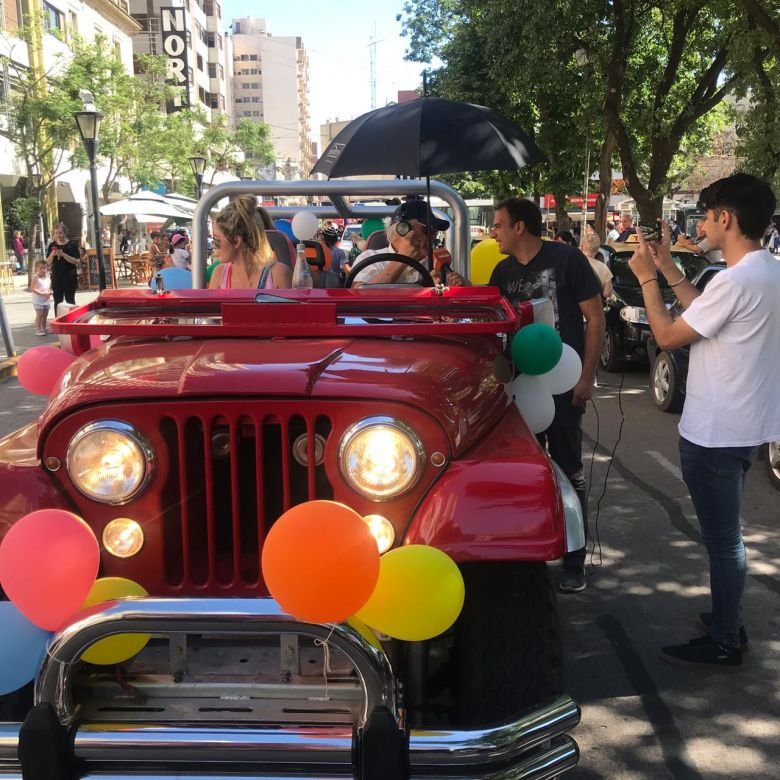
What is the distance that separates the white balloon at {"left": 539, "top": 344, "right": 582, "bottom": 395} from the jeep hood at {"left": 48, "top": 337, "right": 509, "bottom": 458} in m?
0.90

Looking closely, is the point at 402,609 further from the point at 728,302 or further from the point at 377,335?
the point at 728,302

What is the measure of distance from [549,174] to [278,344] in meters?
23.8

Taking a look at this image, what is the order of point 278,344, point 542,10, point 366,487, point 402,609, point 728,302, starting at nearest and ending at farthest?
point 402,609
point 366,487
point 278,344
point 728,302
point 542,10

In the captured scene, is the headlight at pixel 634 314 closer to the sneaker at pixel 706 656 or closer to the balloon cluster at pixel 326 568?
the sneaker at pixel 706 656

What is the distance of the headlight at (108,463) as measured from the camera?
2.36 m

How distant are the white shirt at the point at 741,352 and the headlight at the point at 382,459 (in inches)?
59.9

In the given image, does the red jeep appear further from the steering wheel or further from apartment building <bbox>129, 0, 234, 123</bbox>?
apartment building <bbox>129, 0, 234, 123</bbox>

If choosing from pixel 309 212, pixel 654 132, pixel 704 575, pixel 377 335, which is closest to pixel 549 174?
pixel 654 132

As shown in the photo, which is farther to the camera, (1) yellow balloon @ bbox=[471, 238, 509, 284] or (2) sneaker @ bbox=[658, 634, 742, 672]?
(1) yellow balloon @ bbox=[471, 238, 509, 284]

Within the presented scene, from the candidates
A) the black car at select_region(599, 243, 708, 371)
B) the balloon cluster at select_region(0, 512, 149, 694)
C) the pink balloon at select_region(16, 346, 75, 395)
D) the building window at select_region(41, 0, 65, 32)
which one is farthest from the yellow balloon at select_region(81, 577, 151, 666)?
the building window at select_region(41, 0, 65, 32)

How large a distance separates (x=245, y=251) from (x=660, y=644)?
2745 mm

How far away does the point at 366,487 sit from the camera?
236cm

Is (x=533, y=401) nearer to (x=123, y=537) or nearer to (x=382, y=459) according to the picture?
(x=382, y=459)

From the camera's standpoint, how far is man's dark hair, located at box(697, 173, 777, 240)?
333cm
